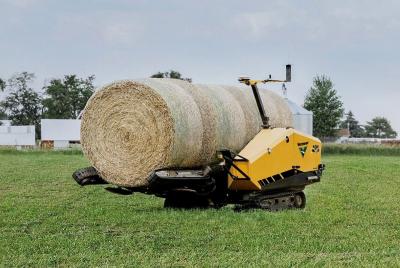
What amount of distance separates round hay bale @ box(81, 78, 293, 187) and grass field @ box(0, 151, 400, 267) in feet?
2.87

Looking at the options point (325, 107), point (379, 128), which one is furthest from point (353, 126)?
point (325, 107)

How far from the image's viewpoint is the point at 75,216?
12891 millimetres

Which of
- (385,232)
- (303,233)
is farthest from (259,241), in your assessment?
(385,232)

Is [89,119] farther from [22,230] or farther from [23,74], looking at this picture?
[23,74]

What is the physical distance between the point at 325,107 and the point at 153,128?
3745 inches

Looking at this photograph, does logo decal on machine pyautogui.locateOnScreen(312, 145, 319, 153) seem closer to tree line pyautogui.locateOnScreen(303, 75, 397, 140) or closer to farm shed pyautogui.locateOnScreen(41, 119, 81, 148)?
Answer: farm shed pyautogui.locateOnScreen(41, 119, 81, 148)

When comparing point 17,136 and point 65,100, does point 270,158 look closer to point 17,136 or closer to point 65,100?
point 17,136

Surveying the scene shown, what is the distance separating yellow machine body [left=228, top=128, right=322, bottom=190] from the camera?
41.0 feet

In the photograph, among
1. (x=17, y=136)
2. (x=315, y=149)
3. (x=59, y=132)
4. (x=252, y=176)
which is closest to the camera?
(x=252, y=176)

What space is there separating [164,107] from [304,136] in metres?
3.30

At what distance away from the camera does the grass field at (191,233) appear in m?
8.43

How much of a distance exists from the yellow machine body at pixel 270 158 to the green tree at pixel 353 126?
149 m

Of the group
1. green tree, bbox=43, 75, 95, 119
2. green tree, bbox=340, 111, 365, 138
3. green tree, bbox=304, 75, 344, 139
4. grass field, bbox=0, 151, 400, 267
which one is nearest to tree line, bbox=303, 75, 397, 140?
green tree, bbox=304, 75, 344, 139

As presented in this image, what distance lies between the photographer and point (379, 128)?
16175 cm
